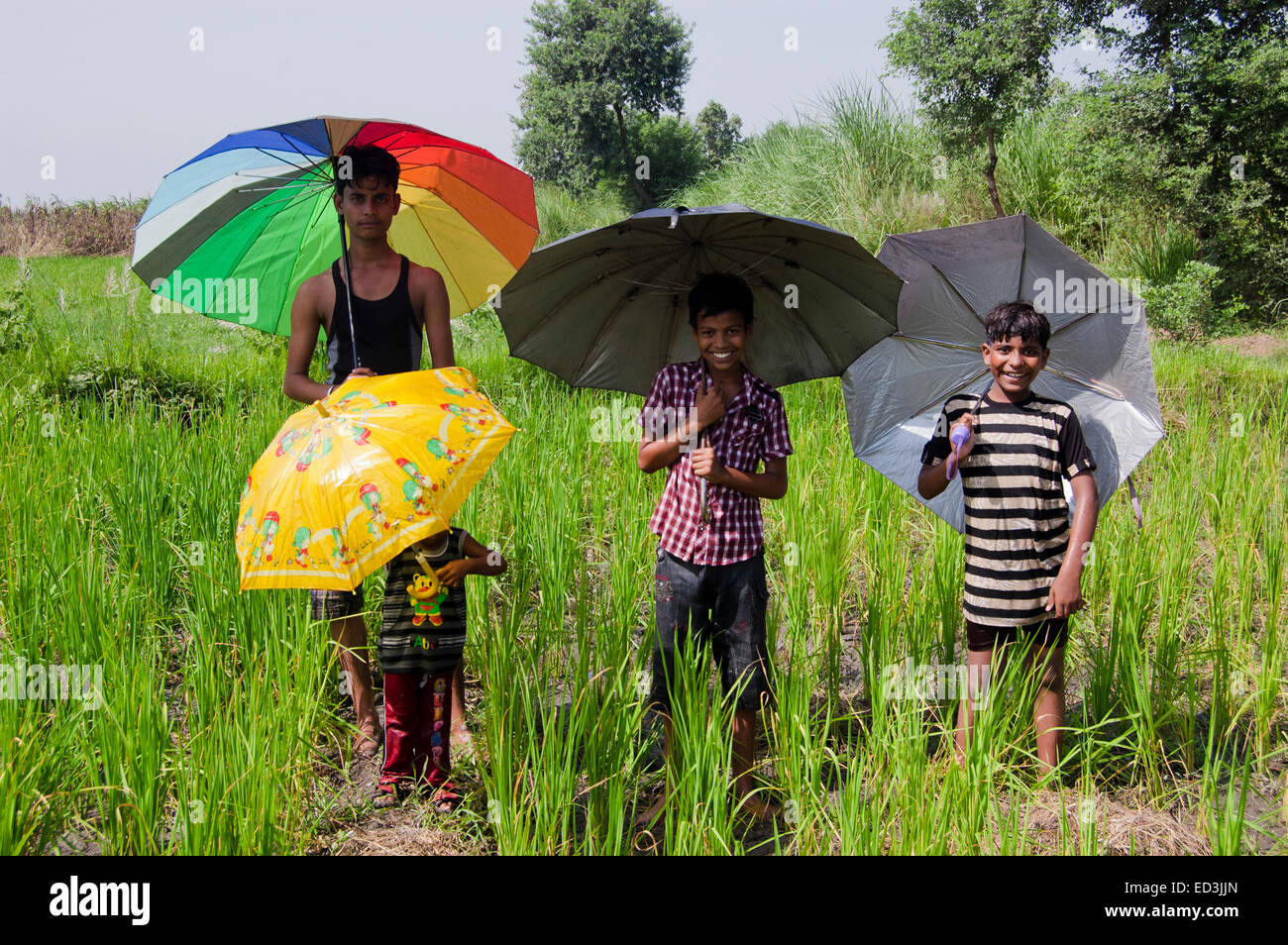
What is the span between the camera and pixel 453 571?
233cm

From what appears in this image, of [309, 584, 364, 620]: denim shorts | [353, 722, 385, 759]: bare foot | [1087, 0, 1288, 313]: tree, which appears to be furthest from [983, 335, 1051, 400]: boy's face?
[1087, 0, 1288, 313]: tree

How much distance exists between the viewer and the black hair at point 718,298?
7.55ft

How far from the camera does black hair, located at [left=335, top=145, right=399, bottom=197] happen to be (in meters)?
2.52

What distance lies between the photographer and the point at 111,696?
7.96 ft

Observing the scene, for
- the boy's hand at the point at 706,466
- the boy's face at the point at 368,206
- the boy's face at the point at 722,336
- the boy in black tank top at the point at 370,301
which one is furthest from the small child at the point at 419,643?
the boy's face at the point at 368,206

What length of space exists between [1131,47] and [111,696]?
10.7 m

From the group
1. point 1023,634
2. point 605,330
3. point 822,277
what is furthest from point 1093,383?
point 605,330

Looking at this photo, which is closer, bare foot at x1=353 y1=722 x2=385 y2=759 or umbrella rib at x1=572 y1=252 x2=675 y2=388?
umbrella rib at x1=572 y1=252 x2=675 y2=388

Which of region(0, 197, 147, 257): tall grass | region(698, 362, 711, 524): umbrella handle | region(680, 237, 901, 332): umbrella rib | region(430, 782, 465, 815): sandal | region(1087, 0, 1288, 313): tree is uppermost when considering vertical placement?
region(0, 197, 147, 257): tall grass

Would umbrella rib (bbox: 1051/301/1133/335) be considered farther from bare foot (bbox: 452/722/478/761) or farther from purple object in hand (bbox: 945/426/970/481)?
bare foot (bbox: 452/722/478/761)

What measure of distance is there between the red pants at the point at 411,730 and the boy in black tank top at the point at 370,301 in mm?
318

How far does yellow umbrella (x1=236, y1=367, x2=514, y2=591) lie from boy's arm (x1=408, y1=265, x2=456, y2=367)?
472 millimetres
